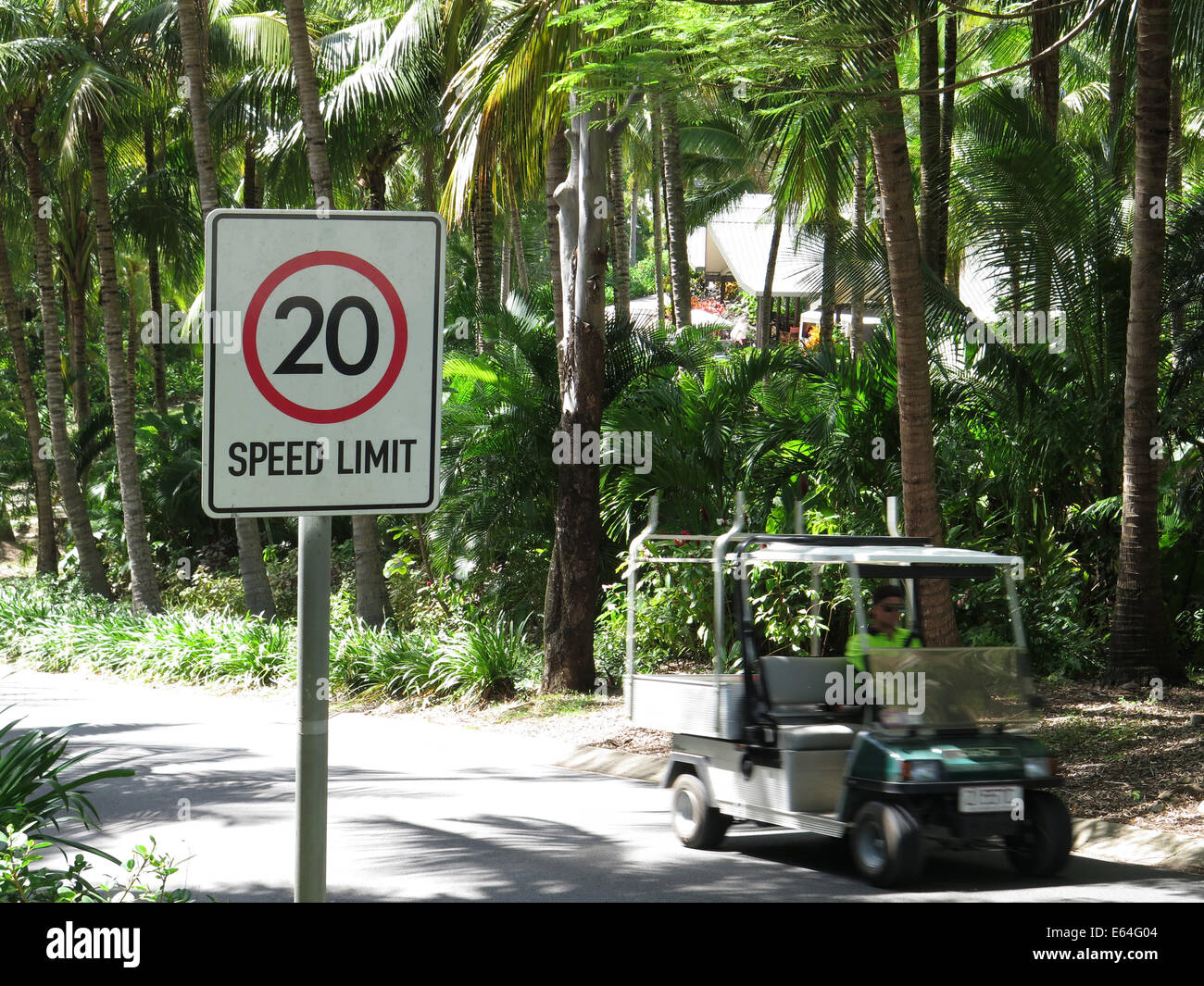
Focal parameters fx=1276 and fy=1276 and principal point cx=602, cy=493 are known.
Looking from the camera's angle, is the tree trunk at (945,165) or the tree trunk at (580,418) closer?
the tree trunk at (580,418)

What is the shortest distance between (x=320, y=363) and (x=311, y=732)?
31.2 inches

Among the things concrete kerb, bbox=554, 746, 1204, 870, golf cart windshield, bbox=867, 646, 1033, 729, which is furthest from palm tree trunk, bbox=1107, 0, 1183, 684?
golf cart windshield, bbox=867, 646, 1033, 729

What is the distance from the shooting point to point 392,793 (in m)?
10.3

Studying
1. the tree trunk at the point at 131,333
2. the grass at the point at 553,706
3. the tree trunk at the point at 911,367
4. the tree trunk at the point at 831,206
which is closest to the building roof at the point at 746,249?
the tree trunk at the point at 131,333

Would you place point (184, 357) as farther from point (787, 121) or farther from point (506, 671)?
point (787, 121)

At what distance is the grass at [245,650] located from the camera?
49.5ft

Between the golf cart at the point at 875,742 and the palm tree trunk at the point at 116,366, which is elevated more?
the palm tree trunk at the point at 116,366

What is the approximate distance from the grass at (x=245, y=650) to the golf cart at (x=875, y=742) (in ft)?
22.0

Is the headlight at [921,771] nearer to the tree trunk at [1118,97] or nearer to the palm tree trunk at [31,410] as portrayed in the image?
the tree trunk at [1118,97]

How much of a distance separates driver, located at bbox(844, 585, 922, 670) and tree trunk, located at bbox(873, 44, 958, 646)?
108 inches

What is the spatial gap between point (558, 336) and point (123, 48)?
39.3ft

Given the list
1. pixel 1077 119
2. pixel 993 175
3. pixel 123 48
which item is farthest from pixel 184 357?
pixel 993 175

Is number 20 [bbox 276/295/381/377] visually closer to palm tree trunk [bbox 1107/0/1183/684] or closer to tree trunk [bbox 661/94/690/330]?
palm tree trunk [bbox 1107/0/1183/684]

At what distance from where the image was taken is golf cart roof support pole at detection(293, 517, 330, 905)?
2691 millimetres
